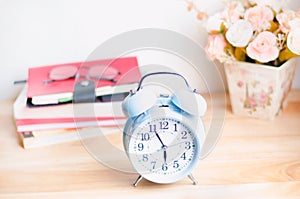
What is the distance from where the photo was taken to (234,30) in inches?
41.5

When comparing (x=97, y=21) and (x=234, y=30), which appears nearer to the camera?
(x=234, y=30)

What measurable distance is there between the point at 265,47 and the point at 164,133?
325 millimetres

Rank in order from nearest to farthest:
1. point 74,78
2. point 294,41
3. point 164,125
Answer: point 164,125 < point 294,41 < point 74,78

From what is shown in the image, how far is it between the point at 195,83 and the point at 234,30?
0.27 metres

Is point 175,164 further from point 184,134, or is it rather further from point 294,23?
point 294,23

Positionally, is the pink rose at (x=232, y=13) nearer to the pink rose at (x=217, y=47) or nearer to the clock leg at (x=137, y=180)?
the pink rose at (x=217, y=47)

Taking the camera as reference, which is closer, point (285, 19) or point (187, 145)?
point (187, 145)

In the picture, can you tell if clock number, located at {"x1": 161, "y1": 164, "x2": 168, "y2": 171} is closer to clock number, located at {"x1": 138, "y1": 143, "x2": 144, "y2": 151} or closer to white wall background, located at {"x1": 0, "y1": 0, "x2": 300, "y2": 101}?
clock number, located at {"x1": 138, "y1": 143, "x2": 144, "y2": 151}

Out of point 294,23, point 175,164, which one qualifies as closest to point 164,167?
point 175,164

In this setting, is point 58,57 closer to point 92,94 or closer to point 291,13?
point 92,94

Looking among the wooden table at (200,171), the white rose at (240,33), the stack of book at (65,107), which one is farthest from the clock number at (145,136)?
the white rose at (240,33)

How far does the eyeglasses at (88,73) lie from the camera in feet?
3.77

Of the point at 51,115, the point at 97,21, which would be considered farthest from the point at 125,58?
the point at 51,115

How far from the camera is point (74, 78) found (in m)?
1.16
